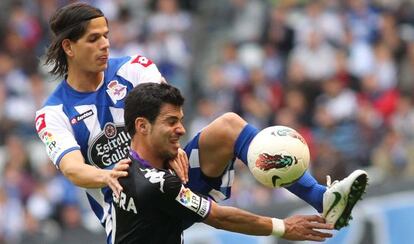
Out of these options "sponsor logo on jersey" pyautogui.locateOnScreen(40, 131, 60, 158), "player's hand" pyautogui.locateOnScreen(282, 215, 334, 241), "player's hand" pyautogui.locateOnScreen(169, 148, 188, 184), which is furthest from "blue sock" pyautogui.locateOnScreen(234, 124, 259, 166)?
"sponsor logo on jersey" pyautogui.locateOnScreen(40, 131, 60, 158)

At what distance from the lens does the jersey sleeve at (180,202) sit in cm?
886

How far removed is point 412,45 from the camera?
712 inches

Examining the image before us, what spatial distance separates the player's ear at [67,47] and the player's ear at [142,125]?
3.96 feet

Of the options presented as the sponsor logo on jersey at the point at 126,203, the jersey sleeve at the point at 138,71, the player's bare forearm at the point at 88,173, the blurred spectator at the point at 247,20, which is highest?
the blurred spectator at the point at 247,20

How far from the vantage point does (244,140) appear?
9.55 meters

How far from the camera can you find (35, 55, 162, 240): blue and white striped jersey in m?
9.81

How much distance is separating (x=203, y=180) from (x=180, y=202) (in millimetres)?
1031

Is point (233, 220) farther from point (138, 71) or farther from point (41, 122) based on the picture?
point (41, 122)

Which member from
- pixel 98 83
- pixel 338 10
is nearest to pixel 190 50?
pixel 338 10

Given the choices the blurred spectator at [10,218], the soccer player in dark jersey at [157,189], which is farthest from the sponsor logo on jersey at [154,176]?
the blurred spectator at [10,218]

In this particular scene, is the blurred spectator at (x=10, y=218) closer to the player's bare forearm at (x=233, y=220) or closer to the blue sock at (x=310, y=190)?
the blue sock at (x=310, y=190)

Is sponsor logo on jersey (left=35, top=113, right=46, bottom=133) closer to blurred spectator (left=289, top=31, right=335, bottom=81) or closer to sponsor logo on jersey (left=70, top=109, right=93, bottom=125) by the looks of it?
sponsor logo on jersey (left=70, top=109, right=93, bottom=125)

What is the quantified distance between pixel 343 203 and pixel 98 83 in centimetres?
200

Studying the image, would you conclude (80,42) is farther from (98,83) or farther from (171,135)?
(171,135)
